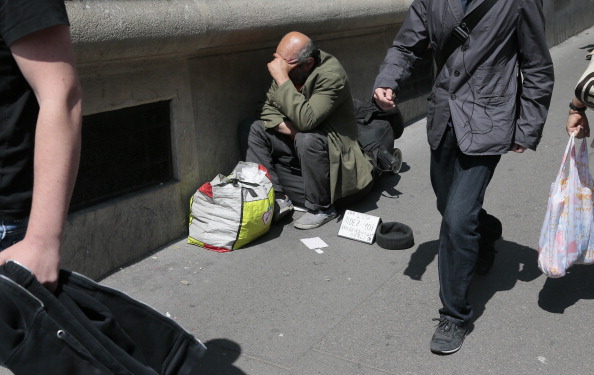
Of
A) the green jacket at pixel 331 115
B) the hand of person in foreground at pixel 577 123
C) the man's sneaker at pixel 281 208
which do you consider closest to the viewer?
the hand of person in foreground at pixel 577 123

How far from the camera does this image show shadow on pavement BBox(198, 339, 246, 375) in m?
3.24

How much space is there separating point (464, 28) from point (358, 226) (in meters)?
1.89

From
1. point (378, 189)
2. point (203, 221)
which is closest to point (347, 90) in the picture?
point (378, 189)

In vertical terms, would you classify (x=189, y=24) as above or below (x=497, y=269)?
above

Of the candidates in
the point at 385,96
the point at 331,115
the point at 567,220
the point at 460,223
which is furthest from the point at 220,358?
the point at 331,115

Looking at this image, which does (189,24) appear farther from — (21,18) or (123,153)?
(21,18)

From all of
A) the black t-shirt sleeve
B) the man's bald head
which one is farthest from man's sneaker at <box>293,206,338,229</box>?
the black t-shirt sleeve

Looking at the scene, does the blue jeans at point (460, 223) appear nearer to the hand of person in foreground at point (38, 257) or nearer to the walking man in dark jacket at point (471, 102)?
the walking man in dark jacket at point (471, 102)

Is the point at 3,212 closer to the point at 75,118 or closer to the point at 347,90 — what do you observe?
the point at 75,118

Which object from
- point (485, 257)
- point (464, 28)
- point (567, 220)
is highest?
point (464, 28)

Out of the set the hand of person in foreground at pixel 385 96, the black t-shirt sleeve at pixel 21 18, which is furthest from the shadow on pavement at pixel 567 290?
the black t-shirt sleeve at pixel 21 18

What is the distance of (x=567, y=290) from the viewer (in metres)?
3.90

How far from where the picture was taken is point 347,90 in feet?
16.7

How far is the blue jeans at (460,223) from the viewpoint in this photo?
328cm
